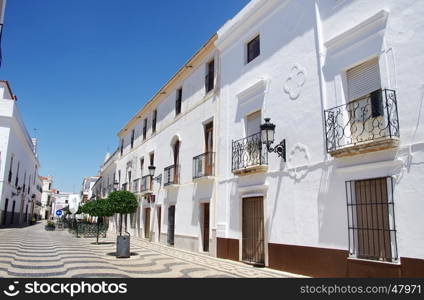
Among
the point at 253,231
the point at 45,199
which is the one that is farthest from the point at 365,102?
the point at 45,199

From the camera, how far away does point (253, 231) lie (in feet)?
32.0

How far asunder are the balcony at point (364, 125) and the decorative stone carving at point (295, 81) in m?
1.22

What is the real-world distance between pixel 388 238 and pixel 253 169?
13.1 ft

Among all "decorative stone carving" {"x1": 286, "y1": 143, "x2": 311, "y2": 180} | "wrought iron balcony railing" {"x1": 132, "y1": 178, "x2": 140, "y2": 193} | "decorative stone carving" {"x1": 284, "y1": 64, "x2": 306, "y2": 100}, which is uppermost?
"decorative stone carving" {"x1": 284, "y1": 64, "x2": 306, "y2": 100}

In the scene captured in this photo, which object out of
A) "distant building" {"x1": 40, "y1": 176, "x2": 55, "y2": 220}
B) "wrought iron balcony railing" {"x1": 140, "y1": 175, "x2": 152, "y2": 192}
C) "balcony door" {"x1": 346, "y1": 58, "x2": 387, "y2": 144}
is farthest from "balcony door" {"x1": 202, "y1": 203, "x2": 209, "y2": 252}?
"distant building" {"x1": 40, "y1": 176, "x2": 55, "y2": 220}

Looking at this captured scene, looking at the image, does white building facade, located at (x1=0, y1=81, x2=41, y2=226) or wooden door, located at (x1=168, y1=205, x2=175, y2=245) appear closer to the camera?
wooden door, located at (x1=168, y1=205, x2=175, y2=245)

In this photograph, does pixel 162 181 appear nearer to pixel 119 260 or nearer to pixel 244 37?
pixel 119 260

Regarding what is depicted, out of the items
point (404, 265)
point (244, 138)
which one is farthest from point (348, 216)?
point (244, 138)

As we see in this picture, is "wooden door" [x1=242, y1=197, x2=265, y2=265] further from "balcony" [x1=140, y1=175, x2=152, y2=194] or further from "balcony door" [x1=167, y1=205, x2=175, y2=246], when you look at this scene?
"balcony" [x1=140, y1=175, x2=152, y2=194]

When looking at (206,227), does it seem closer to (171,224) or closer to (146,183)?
(171,224)

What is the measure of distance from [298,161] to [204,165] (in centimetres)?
492

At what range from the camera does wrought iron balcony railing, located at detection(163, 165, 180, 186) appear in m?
15.0

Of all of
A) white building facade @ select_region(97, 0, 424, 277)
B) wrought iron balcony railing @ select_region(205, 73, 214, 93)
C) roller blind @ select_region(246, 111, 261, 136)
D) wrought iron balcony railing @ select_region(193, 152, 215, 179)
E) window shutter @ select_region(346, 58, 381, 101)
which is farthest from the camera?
wrought iron balcony railing @ select_region(205, 73, 214, 93)

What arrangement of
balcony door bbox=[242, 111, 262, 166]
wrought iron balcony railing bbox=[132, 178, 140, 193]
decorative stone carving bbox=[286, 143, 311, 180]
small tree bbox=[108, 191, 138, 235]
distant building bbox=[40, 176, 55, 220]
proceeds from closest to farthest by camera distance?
decorative stone carving bbox=[286, 143, 311, 180], balcony door bbox=[242, 111, 262, 166], small tree bbox=[108, 191, 138, 235], wrought iron balcony railing bbox=[132, 178, 140, 193], distant building bbox=[40, 176, 55, 220]
